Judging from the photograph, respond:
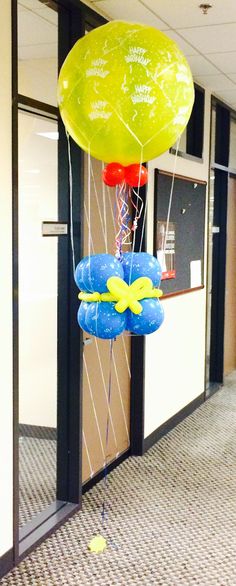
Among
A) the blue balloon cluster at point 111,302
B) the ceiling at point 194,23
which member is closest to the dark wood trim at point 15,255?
the blue balloon cluster at point 111,302

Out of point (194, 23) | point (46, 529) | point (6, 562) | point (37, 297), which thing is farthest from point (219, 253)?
point (6, 562)

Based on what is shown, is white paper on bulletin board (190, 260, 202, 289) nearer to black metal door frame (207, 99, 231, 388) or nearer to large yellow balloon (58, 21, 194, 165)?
black metal door frame (207, 99, 231, 388)

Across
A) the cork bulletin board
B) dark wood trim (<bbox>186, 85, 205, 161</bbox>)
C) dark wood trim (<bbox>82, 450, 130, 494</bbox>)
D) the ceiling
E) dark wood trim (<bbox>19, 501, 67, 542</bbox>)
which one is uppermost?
the ceiling

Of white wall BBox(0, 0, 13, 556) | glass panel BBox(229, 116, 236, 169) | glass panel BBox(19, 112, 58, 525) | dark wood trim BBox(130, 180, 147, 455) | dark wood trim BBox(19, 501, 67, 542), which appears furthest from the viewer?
glass panel BBox(229, 116, 236, 169)

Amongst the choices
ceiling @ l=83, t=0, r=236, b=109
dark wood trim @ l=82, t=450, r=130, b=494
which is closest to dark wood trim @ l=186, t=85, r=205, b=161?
ceiling @ l=83, t=0, r=236, b=109

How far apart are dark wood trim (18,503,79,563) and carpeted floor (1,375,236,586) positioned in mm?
30

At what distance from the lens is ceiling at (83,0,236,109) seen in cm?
305

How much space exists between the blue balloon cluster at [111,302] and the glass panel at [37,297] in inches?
57.0

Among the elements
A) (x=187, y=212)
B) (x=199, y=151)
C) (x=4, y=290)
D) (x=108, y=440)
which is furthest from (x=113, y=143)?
(x=199, y=151)

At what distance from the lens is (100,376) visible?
3551 mm

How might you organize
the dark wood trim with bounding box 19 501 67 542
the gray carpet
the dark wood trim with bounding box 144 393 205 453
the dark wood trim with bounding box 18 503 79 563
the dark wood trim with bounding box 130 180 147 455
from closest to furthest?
the dark wood trim with bounding box 18 503 79 563, the dark wood trim with bounding box 19 501 67 542, the gray carpet, the dark wood trim with bounding box 130 180 147 455, the dark wood trim with bounding box 144 393 205 453

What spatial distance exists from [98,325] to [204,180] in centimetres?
309

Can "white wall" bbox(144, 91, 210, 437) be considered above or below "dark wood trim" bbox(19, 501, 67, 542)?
above

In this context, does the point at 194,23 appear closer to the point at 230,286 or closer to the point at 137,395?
the point at 137,395
